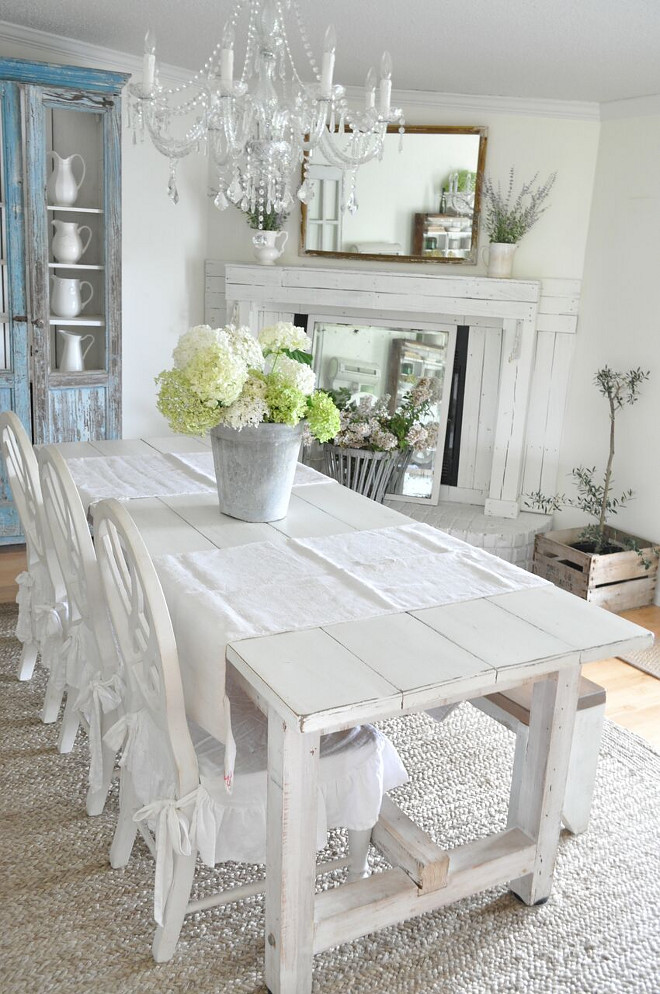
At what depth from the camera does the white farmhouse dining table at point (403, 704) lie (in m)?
1.55

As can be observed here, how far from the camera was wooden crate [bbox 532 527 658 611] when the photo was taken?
3.87 m

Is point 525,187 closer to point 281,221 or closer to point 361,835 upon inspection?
point 281,221

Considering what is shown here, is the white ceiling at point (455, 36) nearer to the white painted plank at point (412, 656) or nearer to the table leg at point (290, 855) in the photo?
the white painted plank at point (412, 656)

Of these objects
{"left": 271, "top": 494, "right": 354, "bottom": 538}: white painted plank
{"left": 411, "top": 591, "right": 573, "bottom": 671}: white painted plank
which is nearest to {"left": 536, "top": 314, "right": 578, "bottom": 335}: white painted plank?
{"left": 271, "top": 494, "right": 354, "bottom": 538}: white painted plank

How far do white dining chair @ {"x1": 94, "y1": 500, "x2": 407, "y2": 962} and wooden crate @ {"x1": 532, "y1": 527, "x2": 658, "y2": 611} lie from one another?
2.19m

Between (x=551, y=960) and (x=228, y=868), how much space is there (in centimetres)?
78

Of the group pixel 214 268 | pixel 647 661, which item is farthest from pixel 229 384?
pixel 214 268

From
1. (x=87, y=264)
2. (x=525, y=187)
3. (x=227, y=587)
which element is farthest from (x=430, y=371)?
(x=227, y=587)

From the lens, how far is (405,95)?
4309 millimetres

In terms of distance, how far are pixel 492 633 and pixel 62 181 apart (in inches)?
125

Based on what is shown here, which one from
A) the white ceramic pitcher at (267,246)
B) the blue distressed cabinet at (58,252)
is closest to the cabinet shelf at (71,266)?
the blue distressed cabinet at (58,252)

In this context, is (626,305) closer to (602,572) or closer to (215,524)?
(602,572)

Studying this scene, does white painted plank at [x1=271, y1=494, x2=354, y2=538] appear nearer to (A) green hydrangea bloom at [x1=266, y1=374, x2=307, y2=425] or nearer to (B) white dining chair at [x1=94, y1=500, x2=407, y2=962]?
(A) green hydrangea bloom at [x1=266, y1=374, x2=307, y2=425]

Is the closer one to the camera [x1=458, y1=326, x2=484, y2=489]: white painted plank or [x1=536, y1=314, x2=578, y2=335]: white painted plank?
[x1=536, y1=314, x2=578, y2=335]: white painted plank
